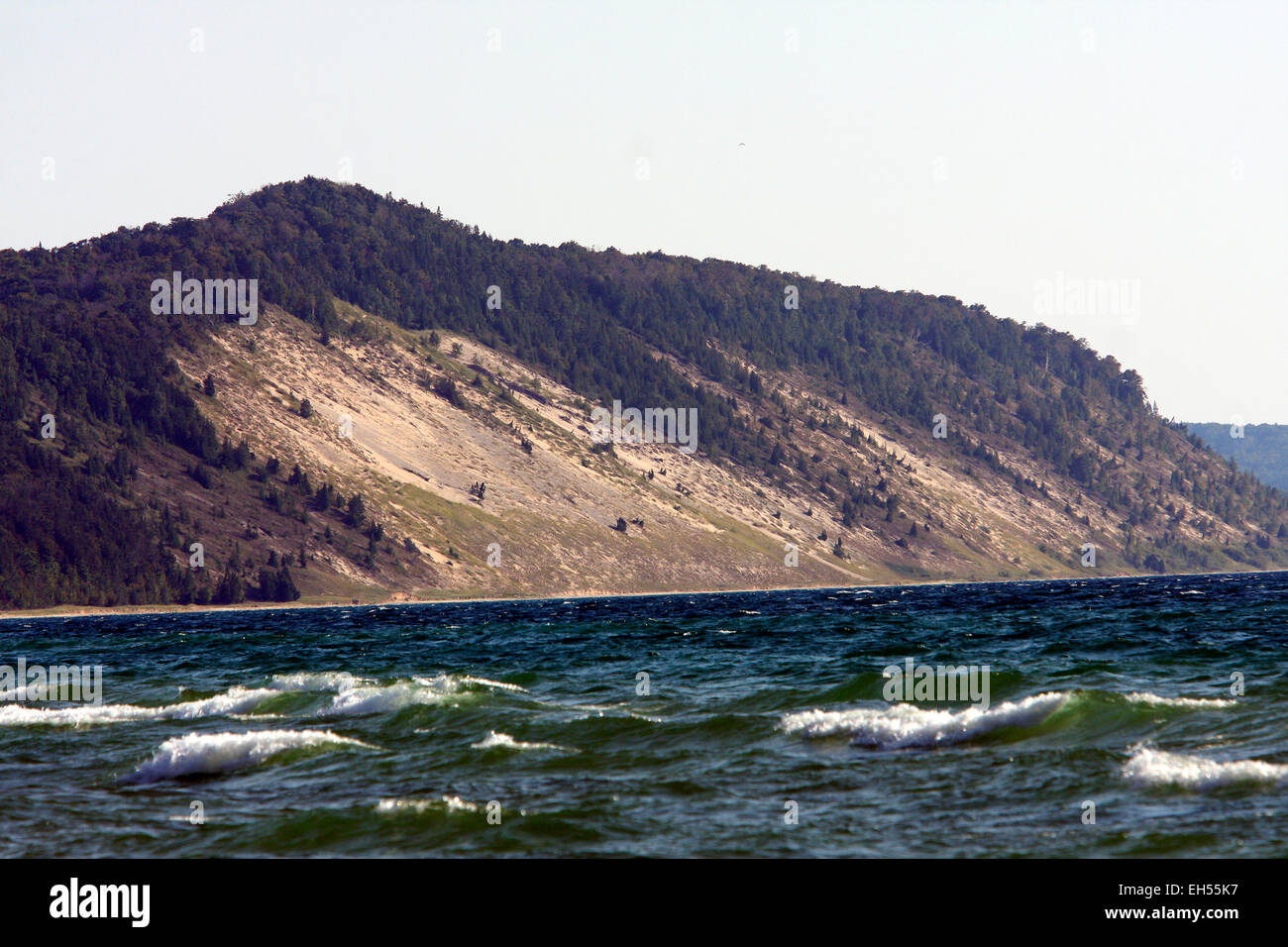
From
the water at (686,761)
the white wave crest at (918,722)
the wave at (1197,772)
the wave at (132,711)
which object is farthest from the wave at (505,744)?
the wave at (1197,772)

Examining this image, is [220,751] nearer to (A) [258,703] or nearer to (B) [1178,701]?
(A) [258,703]

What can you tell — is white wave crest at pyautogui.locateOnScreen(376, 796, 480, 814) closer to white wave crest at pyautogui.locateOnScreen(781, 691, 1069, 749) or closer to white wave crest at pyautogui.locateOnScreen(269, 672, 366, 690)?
white wave crest at pyautogui.locateOnScreen(781, 691, 1069, 749)

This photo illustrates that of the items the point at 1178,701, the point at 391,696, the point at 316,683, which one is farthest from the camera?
the point at 316,683

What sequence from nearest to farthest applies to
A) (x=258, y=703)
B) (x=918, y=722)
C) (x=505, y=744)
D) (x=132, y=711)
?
(x=918, y=722) < (x=505, y=744) < (x=258, y=703) < (x=132, y=711)

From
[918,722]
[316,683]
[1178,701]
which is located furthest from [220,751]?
[1178,701]

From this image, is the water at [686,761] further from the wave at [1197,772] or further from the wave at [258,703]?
the wave at [258,703]

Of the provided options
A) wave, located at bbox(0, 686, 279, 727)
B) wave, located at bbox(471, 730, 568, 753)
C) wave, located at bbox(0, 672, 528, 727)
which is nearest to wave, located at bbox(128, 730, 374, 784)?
wave, located at bbox(471, 730, 568, 753)

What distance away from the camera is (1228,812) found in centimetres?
1931

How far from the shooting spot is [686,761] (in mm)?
26078

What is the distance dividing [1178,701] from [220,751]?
2024 centimetres

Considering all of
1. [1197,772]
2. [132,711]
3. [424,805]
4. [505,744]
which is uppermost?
[1197,772]
